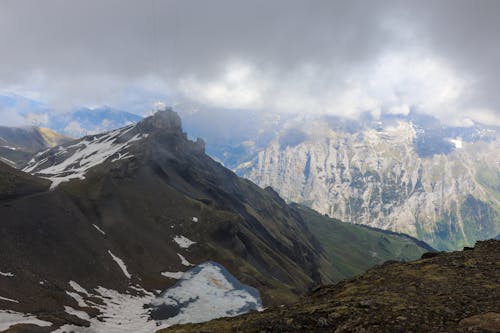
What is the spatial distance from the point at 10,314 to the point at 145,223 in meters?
85.0

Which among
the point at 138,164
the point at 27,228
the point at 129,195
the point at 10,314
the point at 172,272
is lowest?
the point at 10,314

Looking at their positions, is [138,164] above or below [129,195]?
above

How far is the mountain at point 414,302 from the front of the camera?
25.3m

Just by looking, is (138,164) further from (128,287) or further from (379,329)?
(379,329)

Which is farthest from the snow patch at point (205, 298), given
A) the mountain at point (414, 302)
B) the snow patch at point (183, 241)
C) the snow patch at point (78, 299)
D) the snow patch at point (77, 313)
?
the mountain at point (414, 302)

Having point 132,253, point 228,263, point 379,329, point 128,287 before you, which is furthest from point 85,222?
point 379,329

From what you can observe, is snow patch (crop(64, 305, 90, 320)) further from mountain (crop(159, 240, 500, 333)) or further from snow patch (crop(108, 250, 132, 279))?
mountain (crop(159, 240, 500, 333))

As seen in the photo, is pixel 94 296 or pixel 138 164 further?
pixel 138 164

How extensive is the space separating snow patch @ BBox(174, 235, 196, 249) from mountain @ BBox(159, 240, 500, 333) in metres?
115

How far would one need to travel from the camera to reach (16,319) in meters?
69.8

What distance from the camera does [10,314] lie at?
71688mm

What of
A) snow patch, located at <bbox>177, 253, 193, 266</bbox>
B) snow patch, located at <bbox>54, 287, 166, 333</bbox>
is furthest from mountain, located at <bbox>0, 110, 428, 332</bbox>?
snow patch, located at <bbox>177, 253, 193, 266</bbox>

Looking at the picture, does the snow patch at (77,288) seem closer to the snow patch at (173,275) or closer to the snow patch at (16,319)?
the snow patch at (16,319)

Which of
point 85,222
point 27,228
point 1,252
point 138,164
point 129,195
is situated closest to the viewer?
point 1,252
